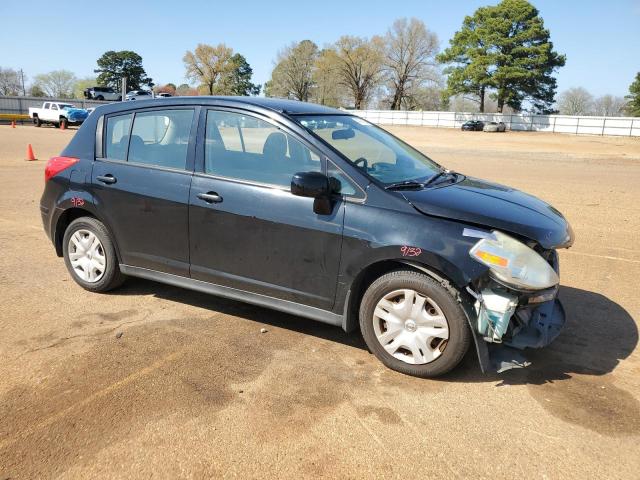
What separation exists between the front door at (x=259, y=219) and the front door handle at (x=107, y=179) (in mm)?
876

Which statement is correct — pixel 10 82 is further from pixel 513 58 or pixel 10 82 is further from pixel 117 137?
pixel 117 137

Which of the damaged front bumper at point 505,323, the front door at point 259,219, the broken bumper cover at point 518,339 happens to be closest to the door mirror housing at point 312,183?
the front door at point 259,219

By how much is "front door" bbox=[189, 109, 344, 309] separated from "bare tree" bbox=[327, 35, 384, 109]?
7956 centimetres

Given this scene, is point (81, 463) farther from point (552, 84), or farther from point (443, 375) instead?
point (552, 84)

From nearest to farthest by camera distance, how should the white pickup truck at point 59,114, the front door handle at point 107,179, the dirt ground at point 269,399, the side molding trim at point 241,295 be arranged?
→ the dirt ground at point 269,399 < the side molding trim at point 241,295 < the front door handle at point 107,179 < the white pickup truck at point 59,114

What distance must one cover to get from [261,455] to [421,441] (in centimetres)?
85

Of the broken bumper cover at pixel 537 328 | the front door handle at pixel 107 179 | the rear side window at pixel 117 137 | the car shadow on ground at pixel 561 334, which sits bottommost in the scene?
the car shadow on ground at pixel 561 334

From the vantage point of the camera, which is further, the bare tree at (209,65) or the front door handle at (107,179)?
the bare tree at (209,65)

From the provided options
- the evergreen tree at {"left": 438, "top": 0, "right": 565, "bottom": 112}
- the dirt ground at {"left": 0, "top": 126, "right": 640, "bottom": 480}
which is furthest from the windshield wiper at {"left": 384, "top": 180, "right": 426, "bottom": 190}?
the evergreen tree at {"left": 438, "top": 0, "right": 565, "bottom": 112}

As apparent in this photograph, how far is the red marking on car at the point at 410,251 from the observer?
3.37m

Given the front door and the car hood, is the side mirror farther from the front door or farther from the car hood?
the car hood

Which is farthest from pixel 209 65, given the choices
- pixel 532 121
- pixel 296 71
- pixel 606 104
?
pixel 606 104

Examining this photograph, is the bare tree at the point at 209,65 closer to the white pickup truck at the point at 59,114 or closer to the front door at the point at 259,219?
the white pickup truck at the point at 59,114

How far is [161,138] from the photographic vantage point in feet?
14.7
